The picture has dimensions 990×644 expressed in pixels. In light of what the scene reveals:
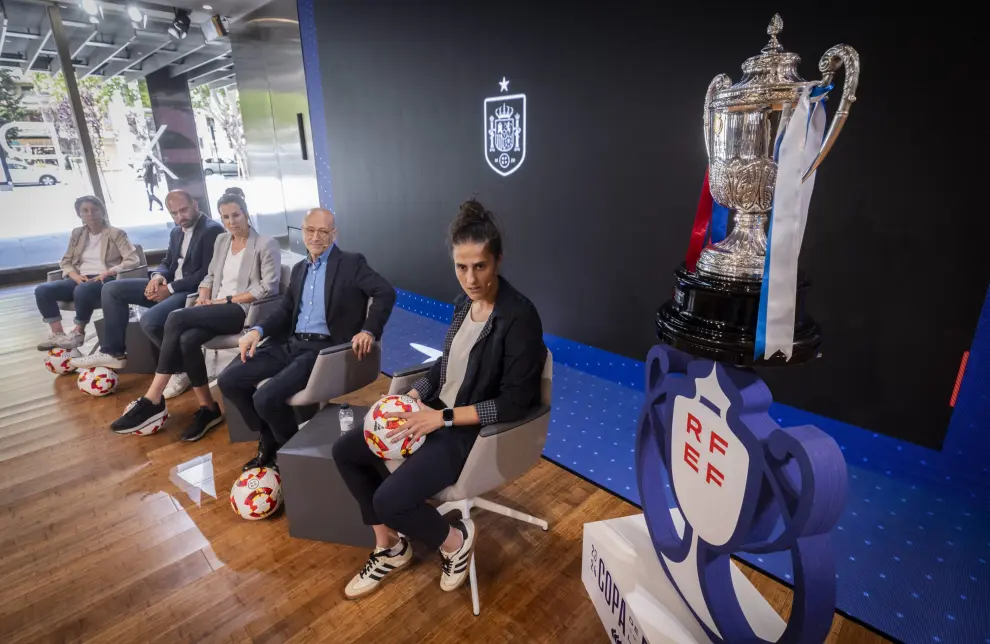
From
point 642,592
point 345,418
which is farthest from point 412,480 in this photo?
point 642,592

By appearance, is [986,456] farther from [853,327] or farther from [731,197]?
[731,197]

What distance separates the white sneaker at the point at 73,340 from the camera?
4.54m

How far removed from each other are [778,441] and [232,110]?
10002 millimetres

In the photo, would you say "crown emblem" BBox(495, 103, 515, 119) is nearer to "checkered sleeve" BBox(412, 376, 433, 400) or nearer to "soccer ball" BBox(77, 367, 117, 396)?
"checkered sleeve" BBox(412, 376, 433, 400)

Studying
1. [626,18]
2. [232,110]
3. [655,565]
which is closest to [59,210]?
[232,110]

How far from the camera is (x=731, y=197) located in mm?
1307

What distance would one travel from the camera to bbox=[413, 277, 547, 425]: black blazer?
187cm

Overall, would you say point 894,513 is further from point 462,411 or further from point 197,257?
point 197,257

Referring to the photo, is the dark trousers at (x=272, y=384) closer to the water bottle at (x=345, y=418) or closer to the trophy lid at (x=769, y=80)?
the water bottle at (x=345, y=418)

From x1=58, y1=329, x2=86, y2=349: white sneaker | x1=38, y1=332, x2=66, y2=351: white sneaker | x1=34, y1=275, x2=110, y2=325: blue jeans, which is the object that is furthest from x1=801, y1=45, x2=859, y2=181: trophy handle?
x1=38, y1=332, x2=66, y2=351: white sneaker

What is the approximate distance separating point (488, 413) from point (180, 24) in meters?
7.39

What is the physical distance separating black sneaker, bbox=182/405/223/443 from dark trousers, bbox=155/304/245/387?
171mm

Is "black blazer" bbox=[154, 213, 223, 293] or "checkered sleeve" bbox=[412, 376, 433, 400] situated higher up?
"black blazer" bbox=[154, 213, 223, 293]

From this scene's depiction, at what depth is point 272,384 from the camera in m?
2.57
